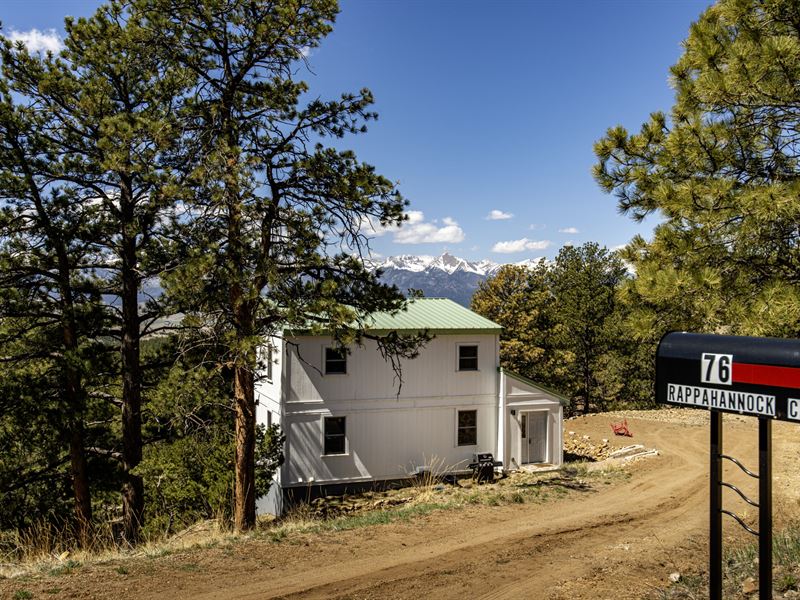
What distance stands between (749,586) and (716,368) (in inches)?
142

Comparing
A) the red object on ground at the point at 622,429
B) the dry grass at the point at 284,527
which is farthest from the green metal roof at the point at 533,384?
the red object on ground at the point at 622,429

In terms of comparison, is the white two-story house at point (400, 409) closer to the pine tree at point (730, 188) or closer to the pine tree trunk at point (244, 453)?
the pine tree trunk at point (244, 453)

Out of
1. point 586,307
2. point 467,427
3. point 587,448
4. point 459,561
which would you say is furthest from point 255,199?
point 586,307

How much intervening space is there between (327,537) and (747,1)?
37.0ft

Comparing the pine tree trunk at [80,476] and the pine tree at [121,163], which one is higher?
the pine tree at [121,163]

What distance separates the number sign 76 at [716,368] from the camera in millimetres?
→ 4434

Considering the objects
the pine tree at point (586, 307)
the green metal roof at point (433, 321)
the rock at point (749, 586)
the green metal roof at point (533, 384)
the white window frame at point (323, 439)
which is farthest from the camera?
the pine tree at point (586, 307)

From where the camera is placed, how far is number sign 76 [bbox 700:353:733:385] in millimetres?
4434

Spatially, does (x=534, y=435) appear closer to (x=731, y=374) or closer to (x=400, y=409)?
(x=400, y=409)

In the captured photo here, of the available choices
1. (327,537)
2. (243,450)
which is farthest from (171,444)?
(327,537)

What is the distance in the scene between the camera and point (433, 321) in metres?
A: 21.3

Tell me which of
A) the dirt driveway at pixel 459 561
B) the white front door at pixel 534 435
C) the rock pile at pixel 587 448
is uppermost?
the dirt driveway at pixel 459 561

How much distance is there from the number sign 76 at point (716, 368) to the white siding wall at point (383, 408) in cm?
1508

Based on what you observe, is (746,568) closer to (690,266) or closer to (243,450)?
(690,266)
